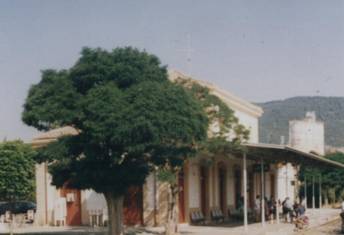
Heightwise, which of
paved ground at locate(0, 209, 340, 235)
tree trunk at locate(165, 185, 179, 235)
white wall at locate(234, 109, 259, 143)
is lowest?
paved ground at locate(0, 209, 340, 235)

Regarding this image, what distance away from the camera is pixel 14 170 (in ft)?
138

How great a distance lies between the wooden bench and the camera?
94.6ft

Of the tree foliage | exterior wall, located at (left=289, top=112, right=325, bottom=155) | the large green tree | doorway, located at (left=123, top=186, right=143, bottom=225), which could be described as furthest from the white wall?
exterior wall, located at (left=289, top=112, right=325, bottom=155)

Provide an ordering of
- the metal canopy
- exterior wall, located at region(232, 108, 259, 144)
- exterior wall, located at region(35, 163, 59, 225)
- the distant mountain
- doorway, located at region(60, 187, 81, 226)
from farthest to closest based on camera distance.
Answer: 1. the distant mountain
2. exterior wall, located at region(232, 108, 259, 144)
3. exterior wall, located at region(35, 163, 59, 225)
4. doorway, located at region(60, 187, 81, 226)
5. the metal canopy

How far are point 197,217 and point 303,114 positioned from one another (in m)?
150

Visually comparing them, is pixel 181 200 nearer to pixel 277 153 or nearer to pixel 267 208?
pixel 277 153

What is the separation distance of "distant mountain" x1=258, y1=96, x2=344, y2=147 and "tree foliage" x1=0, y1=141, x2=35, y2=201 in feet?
393

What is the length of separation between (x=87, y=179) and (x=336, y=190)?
35.0m

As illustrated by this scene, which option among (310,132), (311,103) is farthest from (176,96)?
(311,103)

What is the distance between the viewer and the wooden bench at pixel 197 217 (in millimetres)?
28825

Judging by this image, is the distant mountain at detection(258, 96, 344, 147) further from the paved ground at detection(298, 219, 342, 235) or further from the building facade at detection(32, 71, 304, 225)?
the paved ground at detection(298, 219, 342, 235)

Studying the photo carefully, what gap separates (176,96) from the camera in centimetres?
1909

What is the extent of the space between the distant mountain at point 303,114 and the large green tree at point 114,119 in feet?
459

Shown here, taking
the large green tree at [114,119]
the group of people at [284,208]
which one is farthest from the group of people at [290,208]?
the large green tree at [114,119]
